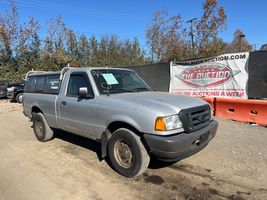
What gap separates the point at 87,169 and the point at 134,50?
90.1 feet

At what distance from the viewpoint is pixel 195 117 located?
13.8ft

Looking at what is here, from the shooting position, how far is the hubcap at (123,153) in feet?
14.1

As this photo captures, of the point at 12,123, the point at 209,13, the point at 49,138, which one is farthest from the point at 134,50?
the point at 49,138

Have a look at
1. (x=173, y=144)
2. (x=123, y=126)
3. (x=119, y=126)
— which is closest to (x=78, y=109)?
(x=119, y=126)

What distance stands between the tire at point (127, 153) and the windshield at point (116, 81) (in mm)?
986

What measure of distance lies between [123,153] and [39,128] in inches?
128

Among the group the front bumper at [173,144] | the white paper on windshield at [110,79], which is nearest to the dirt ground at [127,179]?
the front bumper at [173,144]

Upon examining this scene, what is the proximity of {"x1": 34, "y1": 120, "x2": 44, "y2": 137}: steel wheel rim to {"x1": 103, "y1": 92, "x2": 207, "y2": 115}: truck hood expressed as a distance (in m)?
2.78

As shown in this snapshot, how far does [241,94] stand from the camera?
845 cm

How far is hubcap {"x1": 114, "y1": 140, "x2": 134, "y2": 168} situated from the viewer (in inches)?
169

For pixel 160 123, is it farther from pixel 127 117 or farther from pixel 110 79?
pixel 110 79

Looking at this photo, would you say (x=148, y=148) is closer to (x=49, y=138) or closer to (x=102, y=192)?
(x=102, y=192)

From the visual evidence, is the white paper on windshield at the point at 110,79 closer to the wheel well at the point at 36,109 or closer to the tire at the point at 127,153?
the tire at the point at 127,153

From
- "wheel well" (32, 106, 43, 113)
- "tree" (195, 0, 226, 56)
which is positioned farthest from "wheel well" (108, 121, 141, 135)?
"tree" (195, 0, 226, 56)
